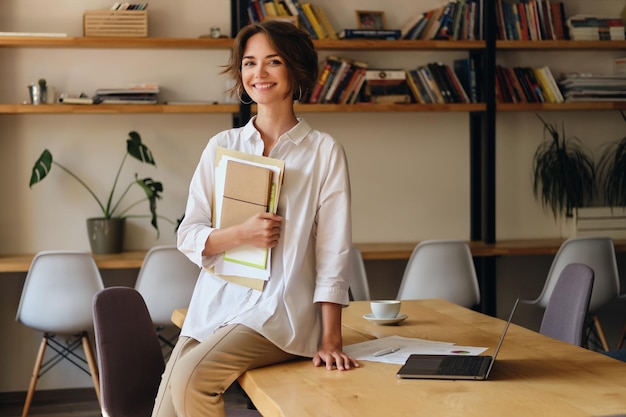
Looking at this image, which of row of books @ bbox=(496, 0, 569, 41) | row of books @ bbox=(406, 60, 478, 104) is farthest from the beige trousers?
row of books @ bbox=(496, 0, 569, 41)

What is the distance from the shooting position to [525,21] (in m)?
5.07

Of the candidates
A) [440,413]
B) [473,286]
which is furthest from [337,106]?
[440,413]

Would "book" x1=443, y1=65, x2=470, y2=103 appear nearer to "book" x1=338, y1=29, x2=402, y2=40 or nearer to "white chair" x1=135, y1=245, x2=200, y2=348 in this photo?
"book" x1=338, y1=29, x2=402, y2=40

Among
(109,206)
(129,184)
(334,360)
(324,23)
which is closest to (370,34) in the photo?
(324,23)

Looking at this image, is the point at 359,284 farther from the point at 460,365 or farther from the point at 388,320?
the point at 460,365

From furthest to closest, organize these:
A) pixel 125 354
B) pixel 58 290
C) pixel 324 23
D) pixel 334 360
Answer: pixel 324 23, pixel 58 290, pixel 125 354, pixel 334 360

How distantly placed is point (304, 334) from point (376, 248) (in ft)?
9.18

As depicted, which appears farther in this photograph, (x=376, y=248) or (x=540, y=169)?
(x=540, y=169)

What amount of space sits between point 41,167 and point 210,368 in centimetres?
297

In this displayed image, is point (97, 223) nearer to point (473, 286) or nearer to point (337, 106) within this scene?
point (337, 106)

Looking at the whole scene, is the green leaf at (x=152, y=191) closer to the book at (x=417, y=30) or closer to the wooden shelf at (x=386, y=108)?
the wooden shelf at (x=386, y=108)

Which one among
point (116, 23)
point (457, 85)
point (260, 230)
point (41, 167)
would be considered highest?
point (116, 23)

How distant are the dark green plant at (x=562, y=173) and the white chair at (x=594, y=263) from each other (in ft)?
1.87

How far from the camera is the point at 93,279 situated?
424 cm
